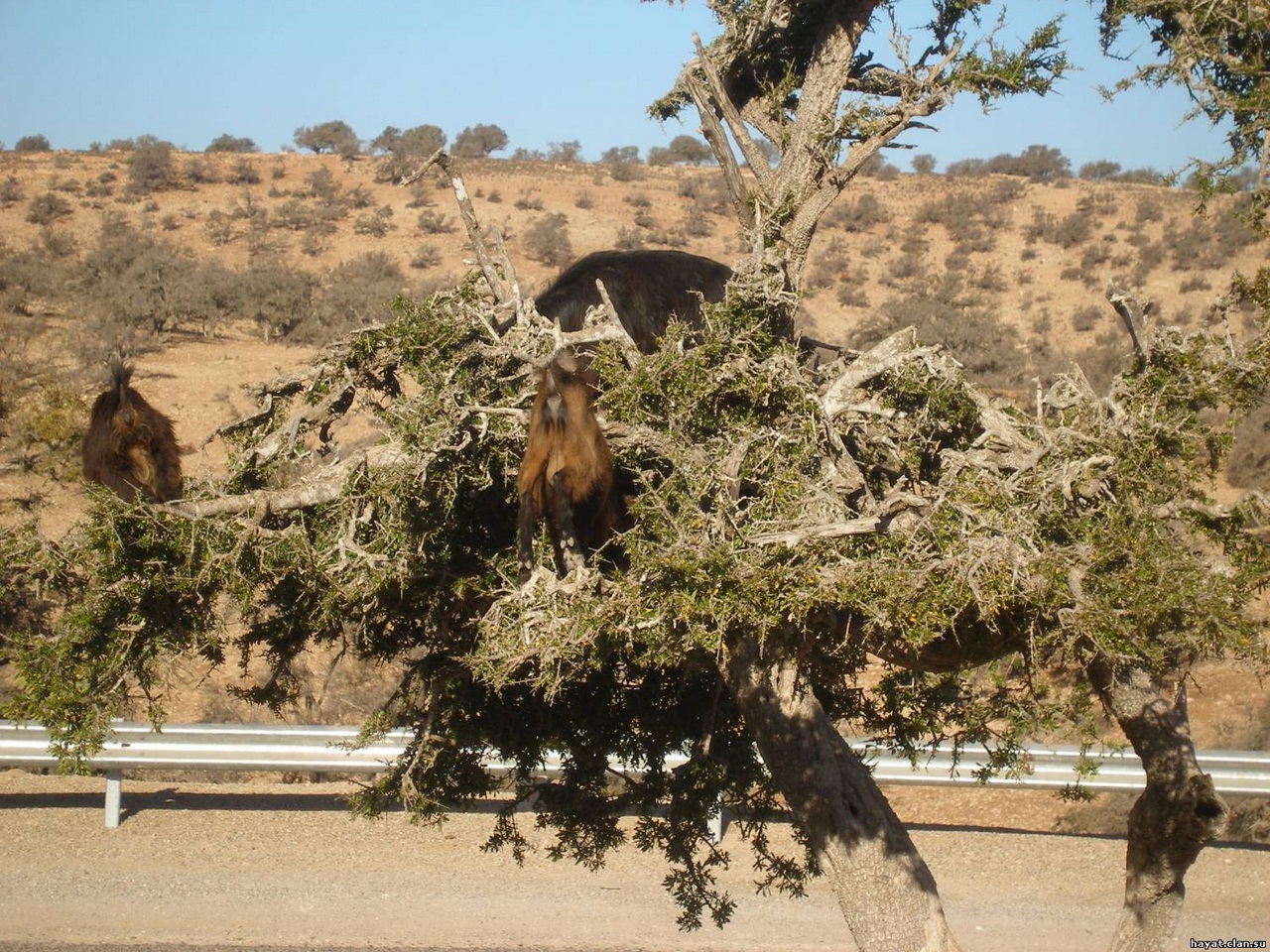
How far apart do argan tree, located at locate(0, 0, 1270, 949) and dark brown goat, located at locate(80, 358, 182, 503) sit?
175 cm

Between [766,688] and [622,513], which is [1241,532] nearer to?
[766,688]

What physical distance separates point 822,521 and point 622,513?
1407mm

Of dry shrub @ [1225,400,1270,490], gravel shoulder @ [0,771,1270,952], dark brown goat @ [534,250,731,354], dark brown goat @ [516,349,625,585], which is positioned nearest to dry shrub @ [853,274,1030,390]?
dry shrub @ [1225,400,1270,490]

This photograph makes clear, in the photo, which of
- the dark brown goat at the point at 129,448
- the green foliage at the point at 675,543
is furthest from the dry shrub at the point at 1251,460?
the dark brown goat at the point at 129,448

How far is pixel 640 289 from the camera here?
23.1 feet

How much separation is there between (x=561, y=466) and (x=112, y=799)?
8.11m

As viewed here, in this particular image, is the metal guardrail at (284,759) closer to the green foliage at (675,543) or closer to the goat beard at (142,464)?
the goat beard at (142,464)

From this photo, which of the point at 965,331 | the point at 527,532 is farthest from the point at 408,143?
the point at 527,532

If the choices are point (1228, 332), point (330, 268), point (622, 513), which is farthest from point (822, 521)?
point (330, 268)

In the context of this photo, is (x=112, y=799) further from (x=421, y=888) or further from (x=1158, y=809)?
(x=1158, y=809)

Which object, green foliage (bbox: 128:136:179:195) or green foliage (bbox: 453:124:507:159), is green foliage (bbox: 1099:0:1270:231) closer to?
green foliage (bbox: 128:136:179:195)

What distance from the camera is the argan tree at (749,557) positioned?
3.38 metres

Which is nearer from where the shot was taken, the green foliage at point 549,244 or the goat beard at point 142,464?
the goat beard at point 142,464

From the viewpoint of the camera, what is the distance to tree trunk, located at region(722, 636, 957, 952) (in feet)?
16.0
